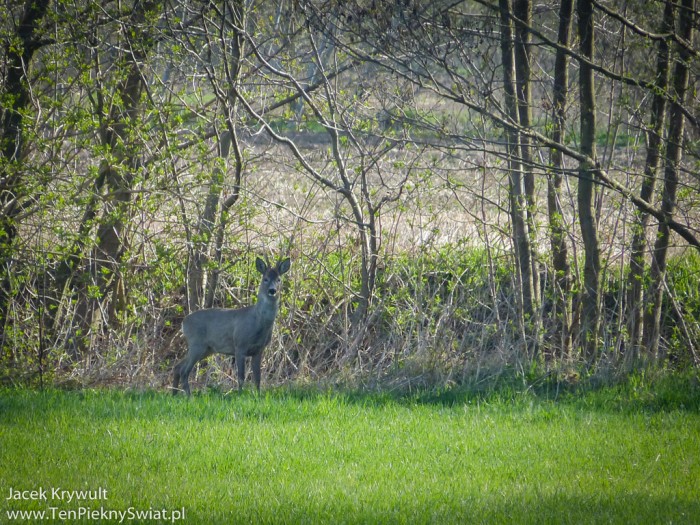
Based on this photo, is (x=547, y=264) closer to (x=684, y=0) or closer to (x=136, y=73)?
(x=684, y=0)

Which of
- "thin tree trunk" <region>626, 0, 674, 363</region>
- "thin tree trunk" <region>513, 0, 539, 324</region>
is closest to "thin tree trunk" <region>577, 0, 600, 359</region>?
"thin tree trunk" <region>626, 0, 674, 363</region>

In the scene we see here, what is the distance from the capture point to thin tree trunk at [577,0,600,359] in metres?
10.8

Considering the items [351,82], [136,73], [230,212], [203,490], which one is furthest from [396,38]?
[203,490]

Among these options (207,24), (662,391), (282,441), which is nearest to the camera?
(282,441)

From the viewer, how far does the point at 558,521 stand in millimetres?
5543

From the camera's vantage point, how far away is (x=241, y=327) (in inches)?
420

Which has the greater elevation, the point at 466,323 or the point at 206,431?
the point at 466,323

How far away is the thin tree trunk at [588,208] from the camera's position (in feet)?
35.5

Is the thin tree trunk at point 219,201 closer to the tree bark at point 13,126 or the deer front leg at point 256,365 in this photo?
the deer front leg at point 256,365

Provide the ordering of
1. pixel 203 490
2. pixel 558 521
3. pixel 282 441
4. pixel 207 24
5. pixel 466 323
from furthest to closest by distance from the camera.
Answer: pixel 207 24 < pixel 466 323 < pixel 282 441 < pixel 203 490 < pixel 558 521

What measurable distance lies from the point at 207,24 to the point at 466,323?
5.81m

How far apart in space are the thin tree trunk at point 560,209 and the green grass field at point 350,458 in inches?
86.9

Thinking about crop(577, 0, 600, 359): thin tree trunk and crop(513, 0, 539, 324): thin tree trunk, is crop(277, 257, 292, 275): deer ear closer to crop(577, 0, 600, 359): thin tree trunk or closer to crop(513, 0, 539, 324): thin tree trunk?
crop(513, 0, 539, 324): thin tree trunk

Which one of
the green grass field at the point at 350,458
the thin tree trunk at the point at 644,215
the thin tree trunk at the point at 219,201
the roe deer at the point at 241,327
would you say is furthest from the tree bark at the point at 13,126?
the thin tree trunk at the point at 644,215
